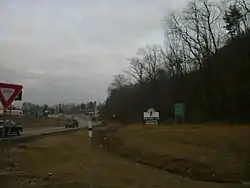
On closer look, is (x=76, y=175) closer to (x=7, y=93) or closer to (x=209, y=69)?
(x=7, y=93)

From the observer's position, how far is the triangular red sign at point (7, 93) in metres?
12.4

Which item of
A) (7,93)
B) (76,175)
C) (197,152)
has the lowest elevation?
(76,175)

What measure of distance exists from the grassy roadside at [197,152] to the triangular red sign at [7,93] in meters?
11.6

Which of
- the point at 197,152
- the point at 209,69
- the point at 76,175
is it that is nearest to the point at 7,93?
the point at 76,175

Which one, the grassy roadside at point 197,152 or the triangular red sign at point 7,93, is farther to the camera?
the grassy roadside at point 197,152

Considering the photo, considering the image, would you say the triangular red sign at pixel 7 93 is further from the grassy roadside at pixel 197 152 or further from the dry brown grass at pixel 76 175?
the grassy roadside at pixel 197 152

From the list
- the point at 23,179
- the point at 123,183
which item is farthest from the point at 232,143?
the point at 23,179

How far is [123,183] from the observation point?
16.5m

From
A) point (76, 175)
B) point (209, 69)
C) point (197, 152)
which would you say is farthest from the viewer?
point (209, 69)

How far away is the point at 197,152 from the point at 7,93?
1695 cm

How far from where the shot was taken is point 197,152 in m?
27.3

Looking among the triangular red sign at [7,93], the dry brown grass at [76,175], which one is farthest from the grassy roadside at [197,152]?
the triangular red sign at [7,93]

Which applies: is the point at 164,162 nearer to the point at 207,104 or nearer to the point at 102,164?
the point at 102,164

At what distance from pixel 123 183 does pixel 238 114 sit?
51224mm
